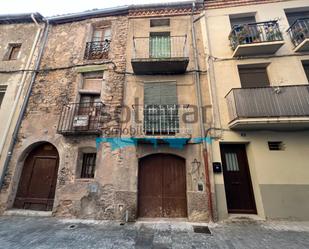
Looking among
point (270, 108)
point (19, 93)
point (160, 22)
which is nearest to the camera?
point (270, 108)

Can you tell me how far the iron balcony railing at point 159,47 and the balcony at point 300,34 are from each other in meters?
4.65

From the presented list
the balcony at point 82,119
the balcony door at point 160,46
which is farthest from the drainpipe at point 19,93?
the balcony door at point 160,46

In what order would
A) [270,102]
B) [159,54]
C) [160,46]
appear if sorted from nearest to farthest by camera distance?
1. [270,102]
2. [159,54]
3. [160,46]

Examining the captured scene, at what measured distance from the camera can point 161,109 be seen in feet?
20.8

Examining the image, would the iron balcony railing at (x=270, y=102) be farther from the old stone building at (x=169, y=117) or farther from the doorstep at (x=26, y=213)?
the doorstep at (x=26, y=213)

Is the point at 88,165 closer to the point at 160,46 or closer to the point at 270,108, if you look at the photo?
the point at 160,46

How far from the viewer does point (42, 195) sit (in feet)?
20.5

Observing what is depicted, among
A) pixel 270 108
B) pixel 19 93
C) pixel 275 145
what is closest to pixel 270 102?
pixel 270 108

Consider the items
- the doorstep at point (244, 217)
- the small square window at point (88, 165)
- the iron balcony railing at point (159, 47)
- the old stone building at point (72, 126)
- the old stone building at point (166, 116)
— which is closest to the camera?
the doorstep at point (244, 217)

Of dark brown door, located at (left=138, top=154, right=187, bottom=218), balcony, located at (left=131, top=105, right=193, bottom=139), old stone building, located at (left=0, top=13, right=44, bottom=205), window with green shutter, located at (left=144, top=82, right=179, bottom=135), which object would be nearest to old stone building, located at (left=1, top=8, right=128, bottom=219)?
old stone building, located at (left=0, top=13, right=44, bottom=205)

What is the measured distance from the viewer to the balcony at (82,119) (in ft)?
20.3

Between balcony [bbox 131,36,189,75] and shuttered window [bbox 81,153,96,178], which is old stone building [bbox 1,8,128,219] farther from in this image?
balcony [bbox 131,36,189,75]

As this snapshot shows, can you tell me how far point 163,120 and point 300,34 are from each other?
23.1 ft

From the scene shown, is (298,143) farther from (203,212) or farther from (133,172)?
(133,172)
